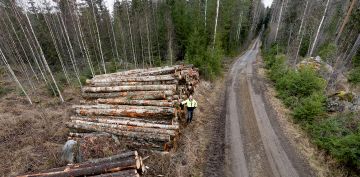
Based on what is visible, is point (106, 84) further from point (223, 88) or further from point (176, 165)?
point (223, 88)

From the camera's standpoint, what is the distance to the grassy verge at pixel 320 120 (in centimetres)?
810

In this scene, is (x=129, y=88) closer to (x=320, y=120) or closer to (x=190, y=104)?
(x=190, y=104)

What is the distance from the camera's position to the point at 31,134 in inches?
403

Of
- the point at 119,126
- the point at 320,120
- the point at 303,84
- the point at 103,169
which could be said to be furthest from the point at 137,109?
the point at 303,84

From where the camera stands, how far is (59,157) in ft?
26.7

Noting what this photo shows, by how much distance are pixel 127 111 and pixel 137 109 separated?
1.78 ft

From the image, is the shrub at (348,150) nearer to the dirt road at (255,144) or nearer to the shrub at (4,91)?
the dirt road at (255,144)

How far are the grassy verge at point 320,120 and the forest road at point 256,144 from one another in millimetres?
1491

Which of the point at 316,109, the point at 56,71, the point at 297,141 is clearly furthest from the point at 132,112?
the point at 56,71

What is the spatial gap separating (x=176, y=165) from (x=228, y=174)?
2173 mm

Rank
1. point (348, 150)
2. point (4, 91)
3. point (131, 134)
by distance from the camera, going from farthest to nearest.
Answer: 1. point (4, 91)
2. point (131, 134)
3. point (348, 150)

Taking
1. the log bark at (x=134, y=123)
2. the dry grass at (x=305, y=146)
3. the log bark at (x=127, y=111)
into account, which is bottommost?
the dry grass at (x=305, y=146)

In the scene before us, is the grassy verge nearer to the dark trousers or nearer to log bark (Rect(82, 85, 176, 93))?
the dark trousers

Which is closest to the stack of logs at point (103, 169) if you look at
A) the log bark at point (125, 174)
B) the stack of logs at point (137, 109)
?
the log bark at point (125, 174)
